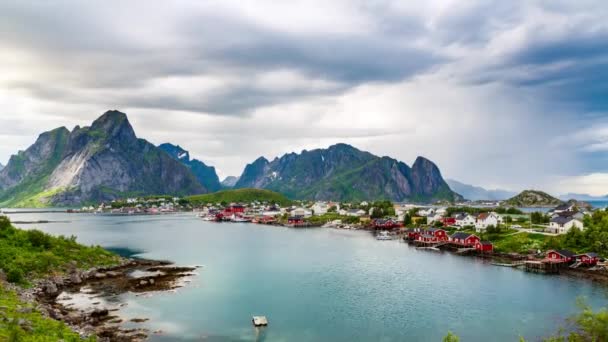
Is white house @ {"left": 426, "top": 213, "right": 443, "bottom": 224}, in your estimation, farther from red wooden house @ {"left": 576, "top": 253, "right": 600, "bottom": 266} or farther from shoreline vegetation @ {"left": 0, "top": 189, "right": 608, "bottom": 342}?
red wooden house @ {"left": 576, "top": 253, "right": 600, "bottom": 266}

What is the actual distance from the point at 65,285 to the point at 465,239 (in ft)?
271

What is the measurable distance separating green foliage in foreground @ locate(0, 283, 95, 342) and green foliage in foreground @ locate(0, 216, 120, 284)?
15.7m

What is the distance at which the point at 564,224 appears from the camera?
9169cm

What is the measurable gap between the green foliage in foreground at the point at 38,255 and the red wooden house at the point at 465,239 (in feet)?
249

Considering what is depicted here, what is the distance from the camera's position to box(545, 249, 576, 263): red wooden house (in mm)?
70838

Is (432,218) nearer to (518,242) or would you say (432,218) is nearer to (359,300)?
(518,242)

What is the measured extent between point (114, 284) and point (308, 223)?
129m

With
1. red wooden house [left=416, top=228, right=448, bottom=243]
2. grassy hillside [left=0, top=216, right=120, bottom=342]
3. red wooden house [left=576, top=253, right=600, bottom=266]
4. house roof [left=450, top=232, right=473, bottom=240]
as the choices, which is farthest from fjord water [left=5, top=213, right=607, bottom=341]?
red wooden house [left=416, top=228, right=448, bottom=243]

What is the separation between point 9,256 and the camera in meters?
55.0

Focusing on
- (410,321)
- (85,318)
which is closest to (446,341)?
(410,321)

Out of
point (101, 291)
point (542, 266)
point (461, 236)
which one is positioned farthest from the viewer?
point (461, 236)

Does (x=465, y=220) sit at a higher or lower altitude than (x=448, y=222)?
higher

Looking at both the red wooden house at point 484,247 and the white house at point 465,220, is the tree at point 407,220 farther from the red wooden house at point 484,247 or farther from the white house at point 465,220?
the red wooden house at point 484,247

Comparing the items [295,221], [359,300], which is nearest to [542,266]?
[359,300]
